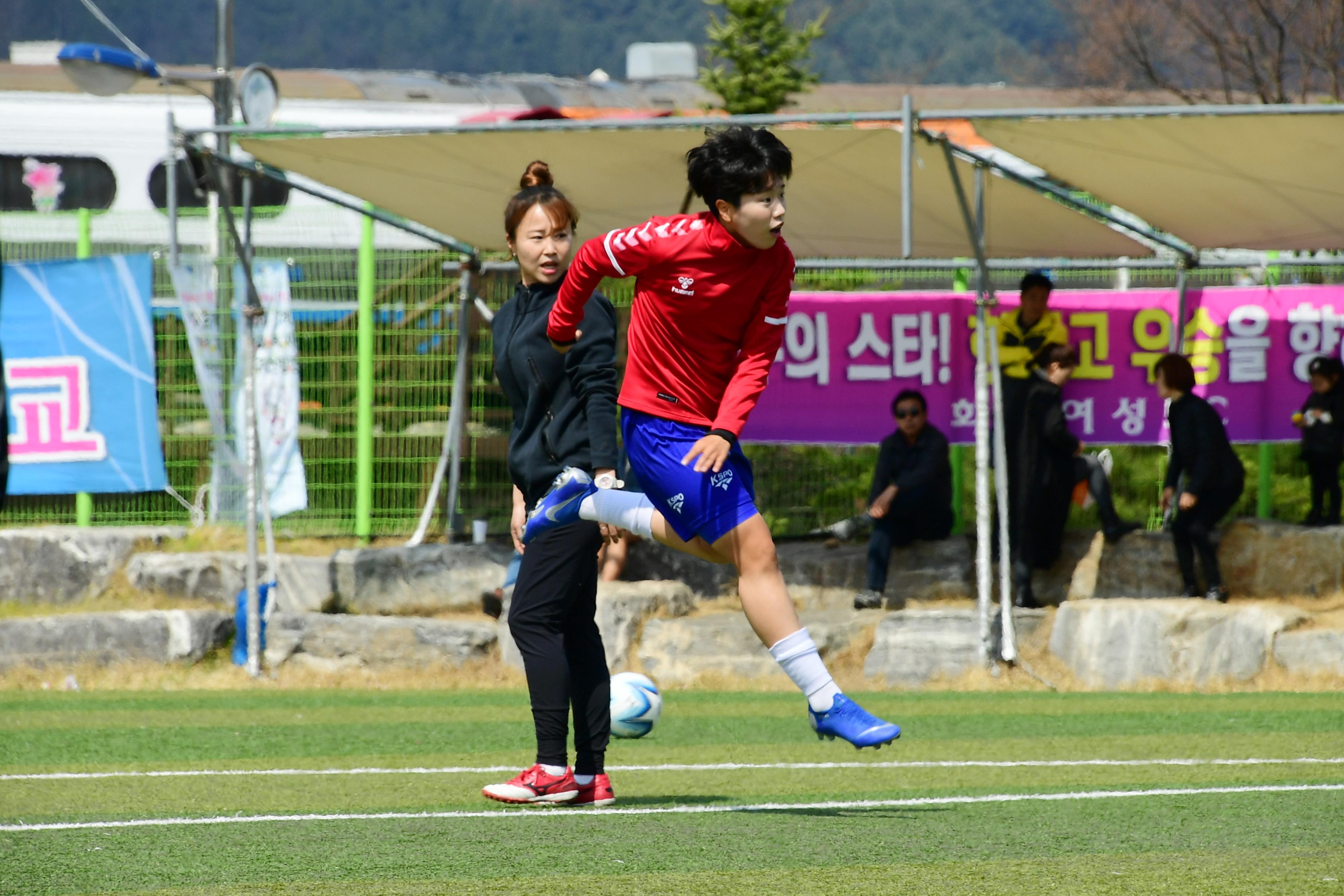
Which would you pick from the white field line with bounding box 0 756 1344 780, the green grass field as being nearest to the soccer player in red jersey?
the green grass field

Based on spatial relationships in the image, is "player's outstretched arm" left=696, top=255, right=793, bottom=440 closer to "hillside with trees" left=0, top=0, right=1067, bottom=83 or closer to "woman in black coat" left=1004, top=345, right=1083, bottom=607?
"woman in black coat" left=1004, top=345, right=1083, bottom=607

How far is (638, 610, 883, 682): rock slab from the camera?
1043 cm

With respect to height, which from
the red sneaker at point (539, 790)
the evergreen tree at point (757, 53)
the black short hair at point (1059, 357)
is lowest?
the red sneaker at point (539, 790)

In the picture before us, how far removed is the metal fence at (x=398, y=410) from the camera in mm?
12281

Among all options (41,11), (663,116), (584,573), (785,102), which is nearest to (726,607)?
(663,116)

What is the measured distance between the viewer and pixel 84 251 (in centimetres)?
1300

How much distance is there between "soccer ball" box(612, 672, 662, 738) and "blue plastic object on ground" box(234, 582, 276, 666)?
4531 millimetres

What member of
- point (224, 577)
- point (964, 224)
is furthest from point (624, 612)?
point (964, 224)

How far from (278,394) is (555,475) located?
26.2 ft

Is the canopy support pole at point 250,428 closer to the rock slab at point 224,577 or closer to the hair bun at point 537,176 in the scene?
the rock slab at point 224,577

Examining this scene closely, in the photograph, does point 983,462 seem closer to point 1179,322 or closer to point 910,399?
point 910,399

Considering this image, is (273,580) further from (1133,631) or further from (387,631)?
(1133,631)

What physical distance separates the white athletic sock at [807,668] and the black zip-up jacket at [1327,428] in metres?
7.23

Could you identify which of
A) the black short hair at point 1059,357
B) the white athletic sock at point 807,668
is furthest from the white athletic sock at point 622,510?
the black short hair at point 1059,357
